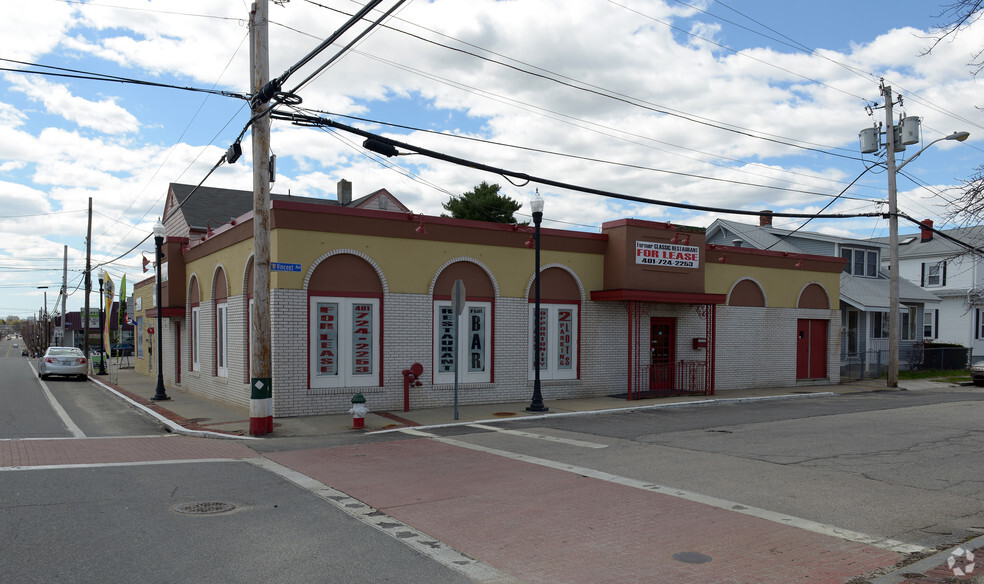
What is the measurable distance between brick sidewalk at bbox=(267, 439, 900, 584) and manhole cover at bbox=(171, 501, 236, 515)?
148 centimetres

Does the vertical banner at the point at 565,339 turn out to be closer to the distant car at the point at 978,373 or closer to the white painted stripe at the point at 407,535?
the white painted stripe at the point at 407,535

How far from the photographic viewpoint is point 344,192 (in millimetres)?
41219

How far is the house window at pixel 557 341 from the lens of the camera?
18750 millimetres

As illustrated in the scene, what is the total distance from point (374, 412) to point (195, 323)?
9.90 m

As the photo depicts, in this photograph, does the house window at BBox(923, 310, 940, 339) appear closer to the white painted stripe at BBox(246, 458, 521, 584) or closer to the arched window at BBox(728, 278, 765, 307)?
the arched window at BBox(728, 278, 765, 307)

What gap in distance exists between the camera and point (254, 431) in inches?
516

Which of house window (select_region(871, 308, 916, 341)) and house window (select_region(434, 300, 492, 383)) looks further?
house window (select_region(871, 308, 916, 341))

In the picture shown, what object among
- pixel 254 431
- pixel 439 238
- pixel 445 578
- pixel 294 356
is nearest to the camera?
pixel 445 578

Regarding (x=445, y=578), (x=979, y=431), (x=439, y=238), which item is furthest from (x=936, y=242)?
(x=445, y=578)

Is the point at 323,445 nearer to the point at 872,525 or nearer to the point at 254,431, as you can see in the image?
the point at 254,431

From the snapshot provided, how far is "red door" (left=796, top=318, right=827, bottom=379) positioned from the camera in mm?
24688

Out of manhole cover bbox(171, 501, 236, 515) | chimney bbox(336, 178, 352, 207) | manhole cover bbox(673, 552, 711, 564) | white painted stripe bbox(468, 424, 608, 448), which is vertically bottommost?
white painted stripe bbox(468, 424, 608, 448)

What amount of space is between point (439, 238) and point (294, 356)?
444cm

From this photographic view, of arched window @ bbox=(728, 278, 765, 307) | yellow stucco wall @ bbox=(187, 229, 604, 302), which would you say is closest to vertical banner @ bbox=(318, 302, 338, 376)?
yellow stucco wall @ bbox=(187, 229, 604, 302)
